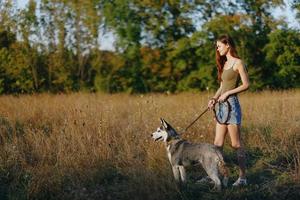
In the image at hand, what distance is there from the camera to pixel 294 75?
977 inches

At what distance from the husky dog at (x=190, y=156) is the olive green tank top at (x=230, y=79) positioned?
848mm

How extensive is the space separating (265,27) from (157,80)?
599cm

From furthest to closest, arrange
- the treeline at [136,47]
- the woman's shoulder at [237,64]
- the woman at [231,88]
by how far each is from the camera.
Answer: the treeline at [136,47] < the woman at [231,88] < the woman's shoulder at [237,64]

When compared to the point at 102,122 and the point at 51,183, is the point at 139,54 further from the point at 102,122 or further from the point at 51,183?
the point at 51,183

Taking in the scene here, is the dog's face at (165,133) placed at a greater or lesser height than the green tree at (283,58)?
lesser

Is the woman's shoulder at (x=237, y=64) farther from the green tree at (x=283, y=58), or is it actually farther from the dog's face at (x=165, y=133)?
the green tree at (x=283, y=58)

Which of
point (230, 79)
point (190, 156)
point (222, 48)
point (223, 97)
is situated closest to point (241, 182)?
point (190, 156)

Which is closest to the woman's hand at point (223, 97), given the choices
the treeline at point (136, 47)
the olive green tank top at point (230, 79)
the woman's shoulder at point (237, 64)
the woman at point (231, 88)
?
the woman at point (231, 88)

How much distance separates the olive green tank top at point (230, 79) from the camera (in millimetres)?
7098

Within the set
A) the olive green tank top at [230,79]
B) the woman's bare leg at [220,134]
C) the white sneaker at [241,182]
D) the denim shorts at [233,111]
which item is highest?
the olive green tank top at [230,79]

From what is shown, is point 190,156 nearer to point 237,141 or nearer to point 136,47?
point 237,141

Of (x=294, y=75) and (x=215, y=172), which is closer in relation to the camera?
(x=215, y=172)

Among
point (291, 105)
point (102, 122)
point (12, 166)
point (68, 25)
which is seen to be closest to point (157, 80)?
point (68, 25)

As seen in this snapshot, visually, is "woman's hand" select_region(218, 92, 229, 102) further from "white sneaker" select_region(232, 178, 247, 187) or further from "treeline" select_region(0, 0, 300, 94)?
"treeline" select_region(0, 0, 300, 94)
